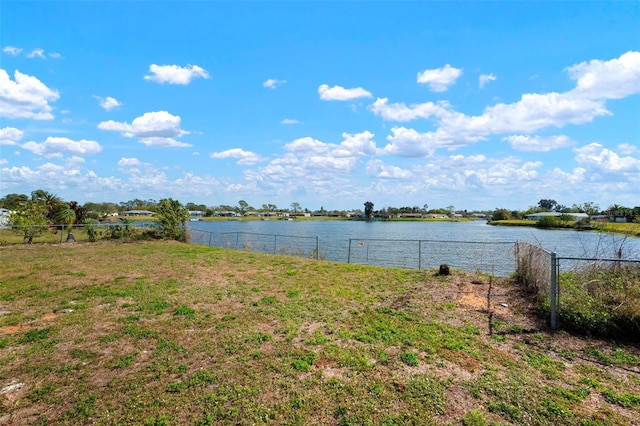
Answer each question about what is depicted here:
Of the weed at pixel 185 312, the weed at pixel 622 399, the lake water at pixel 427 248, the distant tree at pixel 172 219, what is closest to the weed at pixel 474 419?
the weed at pixel 622 399

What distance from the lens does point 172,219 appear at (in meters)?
24.6

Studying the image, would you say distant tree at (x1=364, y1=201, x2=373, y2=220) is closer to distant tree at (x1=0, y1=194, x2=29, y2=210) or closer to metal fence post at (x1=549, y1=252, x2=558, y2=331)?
distant tree at (x1=0, y1=194, x2=29, y2=210)

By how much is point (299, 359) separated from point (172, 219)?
2268 centimetres

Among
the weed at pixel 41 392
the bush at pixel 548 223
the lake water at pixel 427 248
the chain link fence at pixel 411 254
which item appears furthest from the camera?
the bush at pixel 548 223

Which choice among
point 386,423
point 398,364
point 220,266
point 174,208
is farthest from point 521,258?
point 174,208

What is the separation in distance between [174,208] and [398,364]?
24158mm

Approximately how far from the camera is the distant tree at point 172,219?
24328 mm

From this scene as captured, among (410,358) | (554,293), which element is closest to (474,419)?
(410,358)

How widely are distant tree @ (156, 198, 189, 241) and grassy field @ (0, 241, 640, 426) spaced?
14.8m

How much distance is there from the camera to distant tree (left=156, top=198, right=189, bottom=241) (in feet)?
79.8

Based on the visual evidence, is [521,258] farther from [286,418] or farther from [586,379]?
[286,418]

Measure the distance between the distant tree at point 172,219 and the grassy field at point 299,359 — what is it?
584 inches

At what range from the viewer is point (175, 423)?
3.51m

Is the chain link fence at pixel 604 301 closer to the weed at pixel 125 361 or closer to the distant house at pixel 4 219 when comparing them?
the weed at pixel 125 361
